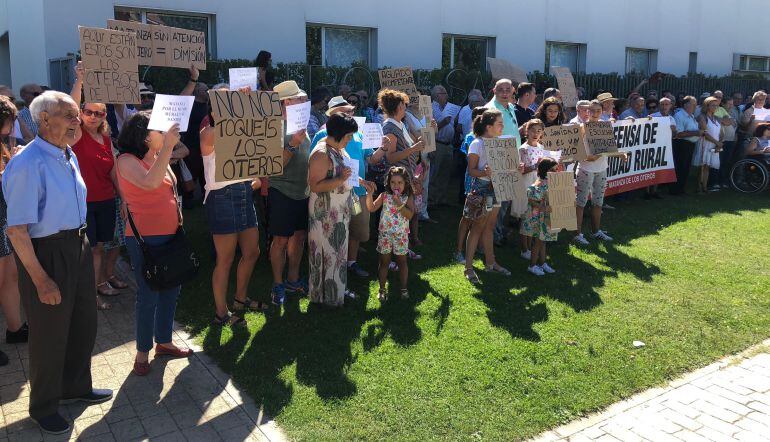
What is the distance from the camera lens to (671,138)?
1174 cm

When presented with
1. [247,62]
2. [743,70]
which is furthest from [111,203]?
[743,70]

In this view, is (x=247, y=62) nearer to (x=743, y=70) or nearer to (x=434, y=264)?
(x=434, y=264)

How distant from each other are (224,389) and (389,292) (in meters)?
2.32

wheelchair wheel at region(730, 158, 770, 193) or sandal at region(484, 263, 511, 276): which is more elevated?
wheelchair wheel at region(730, 158, 770, 193)

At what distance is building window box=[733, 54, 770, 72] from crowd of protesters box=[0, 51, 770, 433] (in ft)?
47.7

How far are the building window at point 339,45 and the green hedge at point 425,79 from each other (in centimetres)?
78

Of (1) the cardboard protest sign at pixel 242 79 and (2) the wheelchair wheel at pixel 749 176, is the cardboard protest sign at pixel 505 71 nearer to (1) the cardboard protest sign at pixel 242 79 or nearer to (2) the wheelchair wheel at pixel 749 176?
→ (2) the wheelchair wheel at pixel 749 176

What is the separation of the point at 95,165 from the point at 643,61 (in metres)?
17.2

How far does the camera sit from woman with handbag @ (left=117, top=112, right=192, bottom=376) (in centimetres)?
420

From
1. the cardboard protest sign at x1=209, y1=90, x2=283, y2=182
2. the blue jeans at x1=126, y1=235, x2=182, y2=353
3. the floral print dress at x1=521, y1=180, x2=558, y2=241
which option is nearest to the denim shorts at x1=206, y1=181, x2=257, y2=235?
the cardboard protest sign at x1=209, y1=90, x2=283, y2=182

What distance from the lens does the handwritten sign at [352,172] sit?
5637mm

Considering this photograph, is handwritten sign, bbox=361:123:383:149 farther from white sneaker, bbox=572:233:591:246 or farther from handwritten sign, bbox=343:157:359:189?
white sneaker, bbox=572:233:591:246

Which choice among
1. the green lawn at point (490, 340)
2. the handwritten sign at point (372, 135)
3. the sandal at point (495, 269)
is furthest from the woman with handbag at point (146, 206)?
the sandal at point (495, 269)

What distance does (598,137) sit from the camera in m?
8.52
